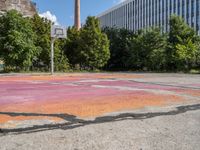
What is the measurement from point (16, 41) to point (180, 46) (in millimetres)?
18185

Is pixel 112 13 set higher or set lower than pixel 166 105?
higher

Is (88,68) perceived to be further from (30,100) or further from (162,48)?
(30,100)

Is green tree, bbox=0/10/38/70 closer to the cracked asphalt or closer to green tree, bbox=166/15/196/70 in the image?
green tree, bbox=166/15/196/70

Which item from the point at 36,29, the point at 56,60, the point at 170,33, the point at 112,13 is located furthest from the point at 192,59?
the point at 112,13

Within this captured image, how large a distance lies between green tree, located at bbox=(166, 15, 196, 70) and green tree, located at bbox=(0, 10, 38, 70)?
630 inches

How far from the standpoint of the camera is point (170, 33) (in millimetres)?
41094

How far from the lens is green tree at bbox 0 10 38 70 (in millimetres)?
28375

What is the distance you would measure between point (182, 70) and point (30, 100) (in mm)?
29545

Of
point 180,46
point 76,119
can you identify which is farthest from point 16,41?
point 76,119

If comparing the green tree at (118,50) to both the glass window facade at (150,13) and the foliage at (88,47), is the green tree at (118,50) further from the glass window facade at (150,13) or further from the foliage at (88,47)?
the glass window facade at (150,13)

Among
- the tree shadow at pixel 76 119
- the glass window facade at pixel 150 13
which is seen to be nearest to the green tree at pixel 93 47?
the glass window facade at pixel 150 13

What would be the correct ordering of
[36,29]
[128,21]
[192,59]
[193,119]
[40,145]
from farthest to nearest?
[128,21], [192,59], [36,29], [193,119], [40,145]

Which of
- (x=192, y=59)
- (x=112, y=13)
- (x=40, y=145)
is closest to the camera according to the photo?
(x=40, y=145)

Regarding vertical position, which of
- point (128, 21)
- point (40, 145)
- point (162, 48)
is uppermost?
point (128, 21)
